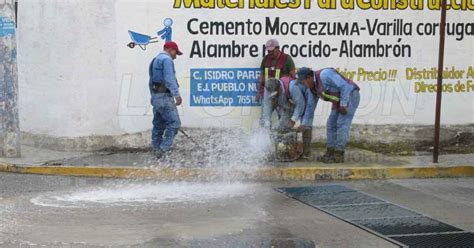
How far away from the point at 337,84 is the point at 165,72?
2.50 metres

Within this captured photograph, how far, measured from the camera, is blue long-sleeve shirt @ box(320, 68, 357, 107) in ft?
33.0

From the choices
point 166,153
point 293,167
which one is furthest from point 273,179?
point 166,153

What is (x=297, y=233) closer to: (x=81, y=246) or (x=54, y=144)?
(x=81, y=246)

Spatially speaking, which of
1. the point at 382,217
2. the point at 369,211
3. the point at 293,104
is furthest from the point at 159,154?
the point at 382,217

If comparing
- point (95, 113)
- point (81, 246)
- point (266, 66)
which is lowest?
point (81, 246)

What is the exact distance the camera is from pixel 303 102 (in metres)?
10.4

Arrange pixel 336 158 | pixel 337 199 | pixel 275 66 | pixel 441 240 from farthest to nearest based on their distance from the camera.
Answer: pixel 275 66 < pixel 336 158 < pixel 337 199 < pixel 441 240

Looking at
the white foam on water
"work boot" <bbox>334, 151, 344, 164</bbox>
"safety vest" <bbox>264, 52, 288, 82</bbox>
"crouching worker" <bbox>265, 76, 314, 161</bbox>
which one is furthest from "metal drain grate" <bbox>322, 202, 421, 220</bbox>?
"safety vest" <bbox>264, 52, 288, 82</bbox>

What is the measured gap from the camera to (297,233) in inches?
263

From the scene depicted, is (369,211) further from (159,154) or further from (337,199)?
(159,154)

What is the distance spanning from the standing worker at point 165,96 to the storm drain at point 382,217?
2.08m

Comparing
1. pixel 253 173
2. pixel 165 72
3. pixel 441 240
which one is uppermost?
pixel 165 72

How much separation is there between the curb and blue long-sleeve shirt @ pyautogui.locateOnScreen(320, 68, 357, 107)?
3.43 ft

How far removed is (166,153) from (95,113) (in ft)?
4.93
